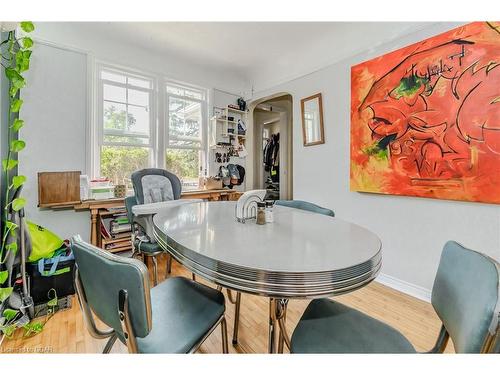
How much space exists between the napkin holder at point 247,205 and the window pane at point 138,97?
2.57 metres

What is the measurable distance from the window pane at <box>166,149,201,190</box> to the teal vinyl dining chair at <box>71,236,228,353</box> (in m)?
2.47

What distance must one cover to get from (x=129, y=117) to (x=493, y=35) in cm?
364

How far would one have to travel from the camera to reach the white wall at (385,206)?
Answer: 6.02 feet

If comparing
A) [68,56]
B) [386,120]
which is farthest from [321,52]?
[68,56]

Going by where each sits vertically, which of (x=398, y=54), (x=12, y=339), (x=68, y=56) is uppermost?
(x=68, y=56)

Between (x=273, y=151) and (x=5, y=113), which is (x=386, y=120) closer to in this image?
(x=273, y=151)

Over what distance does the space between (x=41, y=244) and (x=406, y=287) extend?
3.31 metres

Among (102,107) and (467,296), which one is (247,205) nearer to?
(467,296)

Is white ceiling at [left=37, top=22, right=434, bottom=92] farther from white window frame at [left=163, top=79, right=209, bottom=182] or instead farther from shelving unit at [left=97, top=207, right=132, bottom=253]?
shelving unit at [left=97, top=207, right=132, bottom=253]

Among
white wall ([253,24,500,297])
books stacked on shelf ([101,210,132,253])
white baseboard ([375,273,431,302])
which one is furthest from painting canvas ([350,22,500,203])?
books stacked on shelf ([101,210,132,253])

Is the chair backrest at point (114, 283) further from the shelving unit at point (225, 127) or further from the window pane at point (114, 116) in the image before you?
the shelving unit at point (225, 127)

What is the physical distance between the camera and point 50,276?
1840 mm

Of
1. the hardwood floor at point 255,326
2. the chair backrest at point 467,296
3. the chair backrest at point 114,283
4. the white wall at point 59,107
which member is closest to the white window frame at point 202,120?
the white wall at point 59,107
